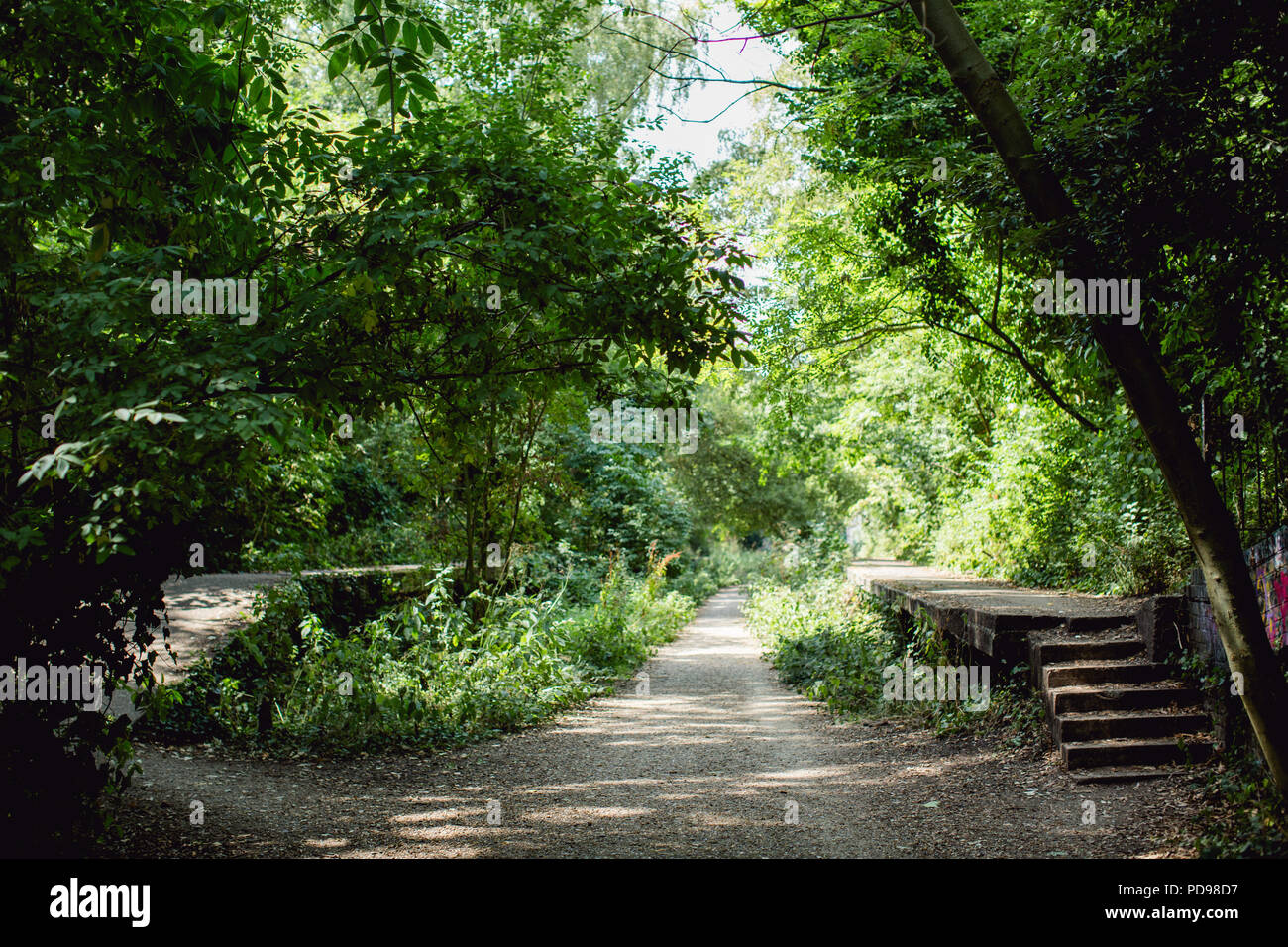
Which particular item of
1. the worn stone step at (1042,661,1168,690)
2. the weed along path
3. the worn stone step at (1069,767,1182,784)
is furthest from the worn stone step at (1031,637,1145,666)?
the worn stone step at (1069,767,1182,784)

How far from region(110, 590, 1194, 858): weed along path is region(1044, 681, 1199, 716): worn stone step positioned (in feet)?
1.54

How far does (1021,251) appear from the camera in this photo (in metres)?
5.26

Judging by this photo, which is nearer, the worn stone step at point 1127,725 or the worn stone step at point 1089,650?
the worn stone step at point 1127,725

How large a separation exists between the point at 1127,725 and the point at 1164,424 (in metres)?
2.83

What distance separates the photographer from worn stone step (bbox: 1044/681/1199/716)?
6602mm

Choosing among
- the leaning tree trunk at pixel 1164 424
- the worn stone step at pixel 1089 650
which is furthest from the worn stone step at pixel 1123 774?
the leaning tree trunk at pixel 1164 424

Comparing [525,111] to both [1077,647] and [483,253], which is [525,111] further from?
[1077,647]

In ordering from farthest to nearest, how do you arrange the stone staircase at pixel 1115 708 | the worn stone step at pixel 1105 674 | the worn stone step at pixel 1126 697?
1. the worn stone step at pixel 1105 674
2. the worn stone step at pixel 1126 697
3. the stone staircase at pixel 1115 708

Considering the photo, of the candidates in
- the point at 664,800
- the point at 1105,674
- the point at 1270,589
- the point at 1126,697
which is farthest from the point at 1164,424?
the point at 664,800

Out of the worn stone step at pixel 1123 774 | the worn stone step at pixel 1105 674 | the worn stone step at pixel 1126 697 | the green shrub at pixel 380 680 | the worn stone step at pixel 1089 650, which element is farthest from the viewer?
the green shrub at pixel 380 680

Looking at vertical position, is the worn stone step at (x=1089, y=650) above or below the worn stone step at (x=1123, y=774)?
above

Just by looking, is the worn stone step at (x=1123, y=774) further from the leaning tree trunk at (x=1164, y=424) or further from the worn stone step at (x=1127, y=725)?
the leaning tree trunk at (x=1164, y=424)

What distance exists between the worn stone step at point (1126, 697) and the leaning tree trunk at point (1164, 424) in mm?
2000

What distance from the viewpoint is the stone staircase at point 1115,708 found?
20.3ft
